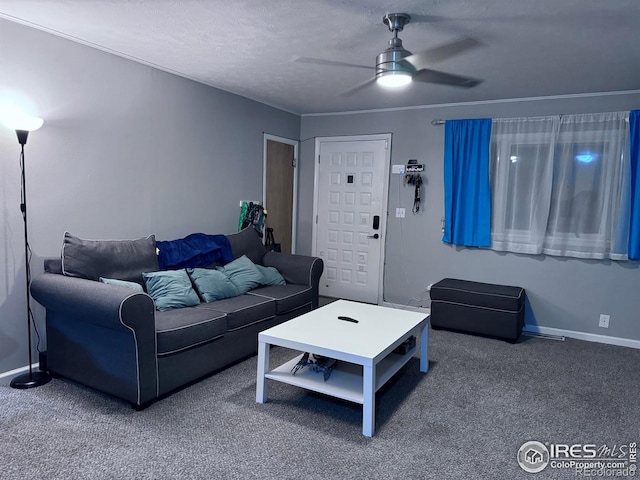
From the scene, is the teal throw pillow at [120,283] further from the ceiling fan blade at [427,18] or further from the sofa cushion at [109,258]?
the ceiling fan blade at [427,18]

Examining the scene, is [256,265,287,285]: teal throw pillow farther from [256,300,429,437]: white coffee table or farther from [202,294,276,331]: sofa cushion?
[256,300,429,437]: white coffee table

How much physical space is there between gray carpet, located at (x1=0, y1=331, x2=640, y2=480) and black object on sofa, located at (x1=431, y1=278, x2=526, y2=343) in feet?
2.37

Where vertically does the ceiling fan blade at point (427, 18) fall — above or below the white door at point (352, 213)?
above

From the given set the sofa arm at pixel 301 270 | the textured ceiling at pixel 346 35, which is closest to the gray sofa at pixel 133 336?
the sofa arm at pixel 301 270

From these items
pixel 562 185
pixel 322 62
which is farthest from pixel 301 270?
pixel 562 185

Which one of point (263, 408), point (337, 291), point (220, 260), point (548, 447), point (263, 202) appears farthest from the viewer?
point (337, 291)

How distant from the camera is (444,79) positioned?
12.6 feet

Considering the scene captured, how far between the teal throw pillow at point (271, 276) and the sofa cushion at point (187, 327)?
3.38 ft

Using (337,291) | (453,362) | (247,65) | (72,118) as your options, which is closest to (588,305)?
(453,362)

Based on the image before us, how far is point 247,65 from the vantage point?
3.63 meters

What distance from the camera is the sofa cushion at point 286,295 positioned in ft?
12.5

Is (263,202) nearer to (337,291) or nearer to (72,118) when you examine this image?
(337,291)

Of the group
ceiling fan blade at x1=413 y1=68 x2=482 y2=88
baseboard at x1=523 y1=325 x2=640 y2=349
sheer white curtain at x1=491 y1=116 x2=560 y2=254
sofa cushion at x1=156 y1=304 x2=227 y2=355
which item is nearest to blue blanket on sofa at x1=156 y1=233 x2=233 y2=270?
sofa cushion at x1=156 y1=304 x2=227 y2=355

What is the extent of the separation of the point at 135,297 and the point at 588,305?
4156 millimetres
